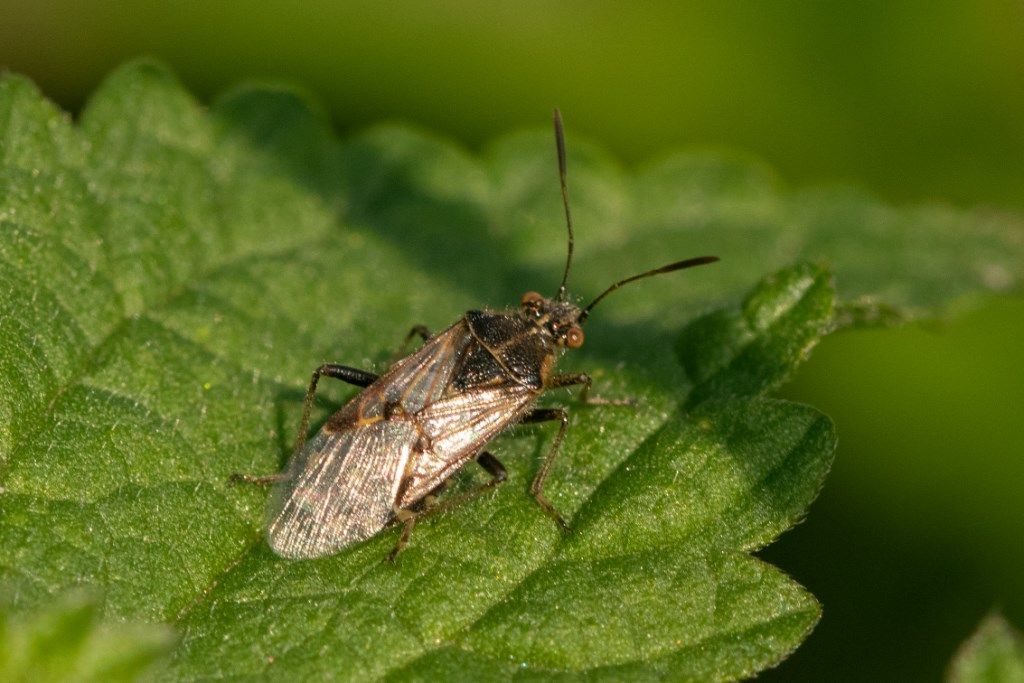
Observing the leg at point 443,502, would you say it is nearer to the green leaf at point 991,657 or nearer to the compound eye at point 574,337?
the compound eye at point 574,337

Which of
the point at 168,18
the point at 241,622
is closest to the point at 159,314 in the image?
the point at 241,622

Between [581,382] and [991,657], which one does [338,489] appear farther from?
[991,657]

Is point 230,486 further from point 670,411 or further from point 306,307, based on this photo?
point 670,411

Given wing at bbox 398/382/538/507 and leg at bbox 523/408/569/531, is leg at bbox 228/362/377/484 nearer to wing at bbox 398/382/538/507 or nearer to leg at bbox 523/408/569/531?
wing at bbox 398/382/538/507

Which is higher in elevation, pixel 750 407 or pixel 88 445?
Result: pixel 750 407

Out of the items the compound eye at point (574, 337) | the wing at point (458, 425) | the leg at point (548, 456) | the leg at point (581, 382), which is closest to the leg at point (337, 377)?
the wing at point (458, 425)

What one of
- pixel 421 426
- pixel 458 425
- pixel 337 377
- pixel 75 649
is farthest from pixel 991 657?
pixel 75 649
